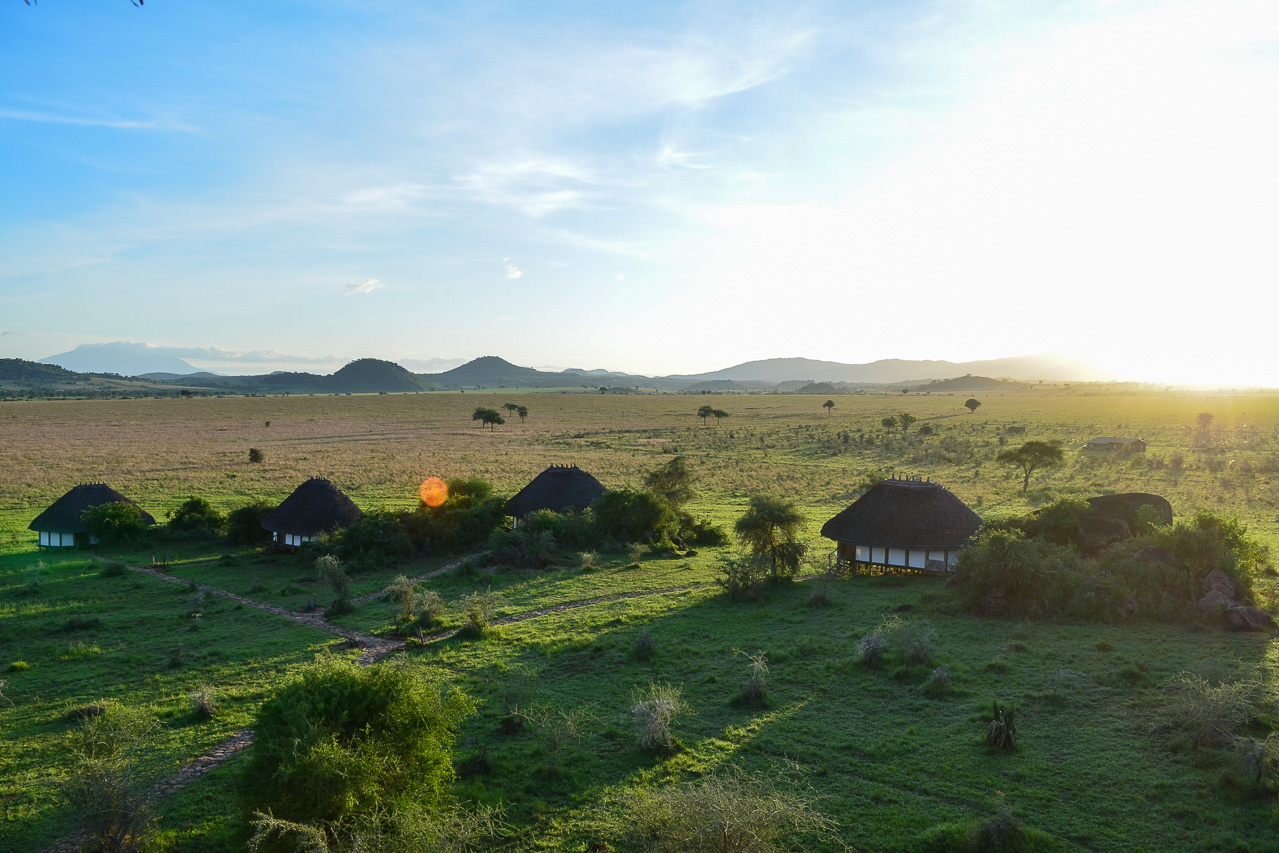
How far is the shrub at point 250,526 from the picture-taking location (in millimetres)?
33688

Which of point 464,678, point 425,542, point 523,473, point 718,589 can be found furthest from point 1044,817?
point 523,473

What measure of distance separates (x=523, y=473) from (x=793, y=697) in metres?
43.0

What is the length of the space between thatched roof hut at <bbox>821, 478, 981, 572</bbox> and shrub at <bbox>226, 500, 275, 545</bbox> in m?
26.7

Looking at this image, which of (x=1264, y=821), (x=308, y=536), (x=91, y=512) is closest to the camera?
(x=1264, y=821)

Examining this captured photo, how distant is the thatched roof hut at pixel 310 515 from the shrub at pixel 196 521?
4.08 metres

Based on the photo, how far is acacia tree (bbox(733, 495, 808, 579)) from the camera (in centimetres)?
2588

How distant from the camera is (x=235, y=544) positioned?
111 feet

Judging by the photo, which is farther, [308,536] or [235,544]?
[235,544]

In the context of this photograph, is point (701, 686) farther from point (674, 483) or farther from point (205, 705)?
point (674, 483)

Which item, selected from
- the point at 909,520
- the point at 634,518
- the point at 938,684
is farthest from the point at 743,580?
the point at 634,518

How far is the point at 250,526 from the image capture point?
3378 centimetres

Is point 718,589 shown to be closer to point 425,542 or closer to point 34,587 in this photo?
point 425,542

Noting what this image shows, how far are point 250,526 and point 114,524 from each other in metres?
6.33

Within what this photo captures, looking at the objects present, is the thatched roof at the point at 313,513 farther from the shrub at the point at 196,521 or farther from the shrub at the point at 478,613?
the shrub at the point at 478,613
